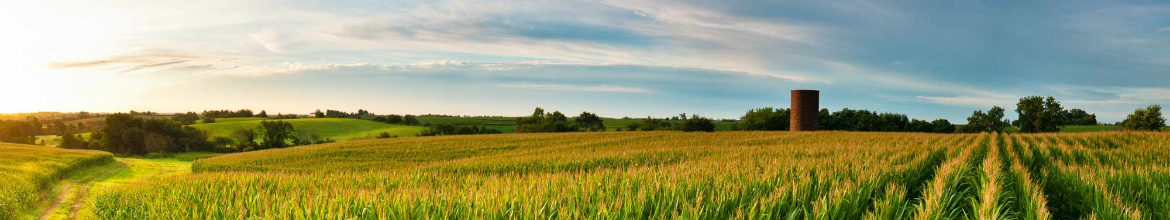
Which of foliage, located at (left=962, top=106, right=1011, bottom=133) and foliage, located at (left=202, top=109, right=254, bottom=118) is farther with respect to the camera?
foliage, located at (left=202, top=109, right=254, bottom=118)

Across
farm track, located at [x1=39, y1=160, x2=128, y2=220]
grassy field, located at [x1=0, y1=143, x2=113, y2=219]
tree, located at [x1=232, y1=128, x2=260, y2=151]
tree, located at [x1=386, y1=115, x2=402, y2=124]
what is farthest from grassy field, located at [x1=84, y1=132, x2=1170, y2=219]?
tree, located at [x1=386, y1=115, x2=402, y2=124]

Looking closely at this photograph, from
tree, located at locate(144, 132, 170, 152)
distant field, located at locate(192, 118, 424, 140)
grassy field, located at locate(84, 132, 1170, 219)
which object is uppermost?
grassy field, located at locate(84, 132, 1170, 219)

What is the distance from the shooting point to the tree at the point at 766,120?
71.1m

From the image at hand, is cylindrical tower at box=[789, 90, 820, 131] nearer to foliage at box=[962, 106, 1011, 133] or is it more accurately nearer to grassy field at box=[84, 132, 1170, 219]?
grassy field at box=[84, 132, 1170, 219]

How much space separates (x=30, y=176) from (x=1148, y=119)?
325ft

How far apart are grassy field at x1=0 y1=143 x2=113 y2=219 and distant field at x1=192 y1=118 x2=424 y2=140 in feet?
172

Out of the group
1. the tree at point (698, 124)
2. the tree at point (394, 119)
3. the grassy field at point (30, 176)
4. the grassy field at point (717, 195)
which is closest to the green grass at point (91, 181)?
the grassy field at point (30, 176)

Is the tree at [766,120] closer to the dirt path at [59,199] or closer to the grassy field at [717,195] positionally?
the grassy field at [717,195]

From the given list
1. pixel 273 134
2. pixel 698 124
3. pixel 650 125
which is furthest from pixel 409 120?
pixel 698 124

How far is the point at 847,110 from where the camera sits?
75562mm

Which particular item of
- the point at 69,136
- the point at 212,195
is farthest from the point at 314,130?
the point at 212,195

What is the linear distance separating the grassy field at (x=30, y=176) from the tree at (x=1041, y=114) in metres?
96.6

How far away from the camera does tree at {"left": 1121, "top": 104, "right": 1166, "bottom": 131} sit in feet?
180

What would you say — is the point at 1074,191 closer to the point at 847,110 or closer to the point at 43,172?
the point at 43,172
